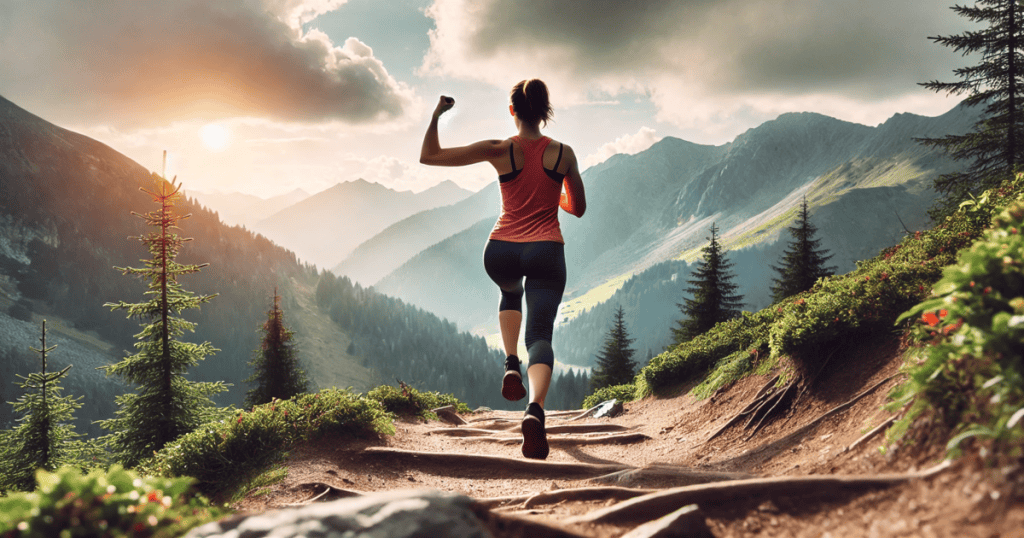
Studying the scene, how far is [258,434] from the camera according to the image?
6.96 meters

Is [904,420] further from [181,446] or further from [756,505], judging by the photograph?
[181,446]

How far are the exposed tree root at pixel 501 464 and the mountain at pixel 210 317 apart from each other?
5347 inches

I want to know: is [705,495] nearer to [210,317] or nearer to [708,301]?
[708,301]

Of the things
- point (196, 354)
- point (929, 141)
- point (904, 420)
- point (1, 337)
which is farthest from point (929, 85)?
point (1, 337)

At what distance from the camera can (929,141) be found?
81.4 ft

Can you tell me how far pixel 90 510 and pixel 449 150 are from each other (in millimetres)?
4348

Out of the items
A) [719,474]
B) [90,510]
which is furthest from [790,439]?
[90,510]

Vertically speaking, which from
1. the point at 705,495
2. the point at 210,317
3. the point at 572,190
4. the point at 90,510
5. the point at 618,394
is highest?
the point at 572,190

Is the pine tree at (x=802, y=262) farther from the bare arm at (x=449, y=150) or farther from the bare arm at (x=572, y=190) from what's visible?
the bare arm at (x=449, y=150)

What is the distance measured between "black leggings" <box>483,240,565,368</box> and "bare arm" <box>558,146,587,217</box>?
1.82 ft

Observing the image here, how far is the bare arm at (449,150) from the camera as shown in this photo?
5.52m

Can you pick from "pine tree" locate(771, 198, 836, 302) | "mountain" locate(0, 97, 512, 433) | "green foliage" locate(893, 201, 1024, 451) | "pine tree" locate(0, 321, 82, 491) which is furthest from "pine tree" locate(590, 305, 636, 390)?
"mountain" locate(0, 97, 512, 433)

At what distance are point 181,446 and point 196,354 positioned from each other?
1018cm

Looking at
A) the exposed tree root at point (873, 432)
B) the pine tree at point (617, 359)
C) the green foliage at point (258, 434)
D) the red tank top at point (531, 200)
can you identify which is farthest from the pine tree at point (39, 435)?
the pine tree at point (617, 359)
